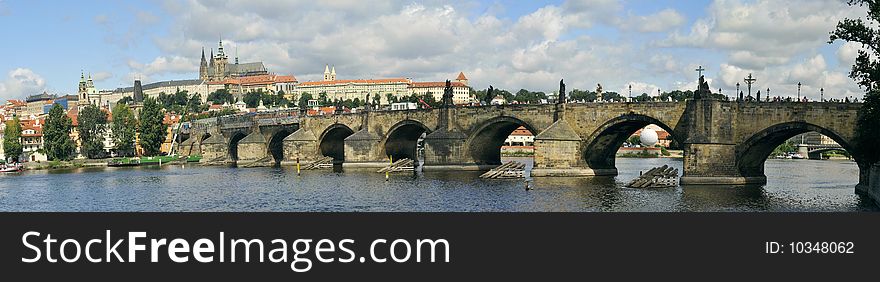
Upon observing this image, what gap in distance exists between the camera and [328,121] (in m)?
114

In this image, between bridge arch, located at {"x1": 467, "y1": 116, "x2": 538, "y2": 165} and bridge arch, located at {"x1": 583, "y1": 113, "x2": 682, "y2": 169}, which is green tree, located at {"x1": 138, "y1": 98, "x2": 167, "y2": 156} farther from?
bridge arch, located at {"x1": 583, "y1": 113, "x2": 682, "y2": 169}

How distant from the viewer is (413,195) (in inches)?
2516

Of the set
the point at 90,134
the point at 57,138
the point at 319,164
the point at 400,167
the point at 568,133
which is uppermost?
the point at 90,134

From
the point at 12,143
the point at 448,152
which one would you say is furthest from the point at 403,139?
the point at 12,143

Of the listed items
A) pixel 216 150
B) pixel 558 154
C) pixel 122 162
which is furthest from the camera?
pixel 216 150

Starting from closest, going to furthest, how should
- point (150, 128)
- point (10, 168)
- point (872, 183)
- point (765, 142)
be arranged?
point (872, 183)
point (765, 142)
point (10, 168)
point (150, 128)

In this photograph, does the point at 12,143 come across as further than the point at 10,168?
Yes

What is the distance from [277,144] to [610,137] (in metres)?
60.5

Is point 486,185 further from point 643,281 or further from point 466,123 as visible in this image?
point 643,281

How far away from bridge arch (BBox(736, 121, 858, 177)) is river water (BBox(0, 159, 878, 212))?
192 centimetres

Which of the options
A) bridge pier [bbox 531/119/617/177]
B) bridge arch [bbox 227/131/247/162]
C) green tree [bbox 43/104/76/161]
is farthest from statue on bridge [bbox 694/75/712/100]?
green tree [bbox 43/104/76/161]

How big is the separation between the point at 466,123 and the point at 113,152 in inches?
3580

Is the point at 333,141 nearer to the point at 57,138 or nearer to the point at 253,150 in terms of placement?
the point at 253,150

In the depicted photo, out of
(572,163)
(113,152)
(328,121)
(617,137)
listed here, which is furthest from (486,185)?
(113,152)
